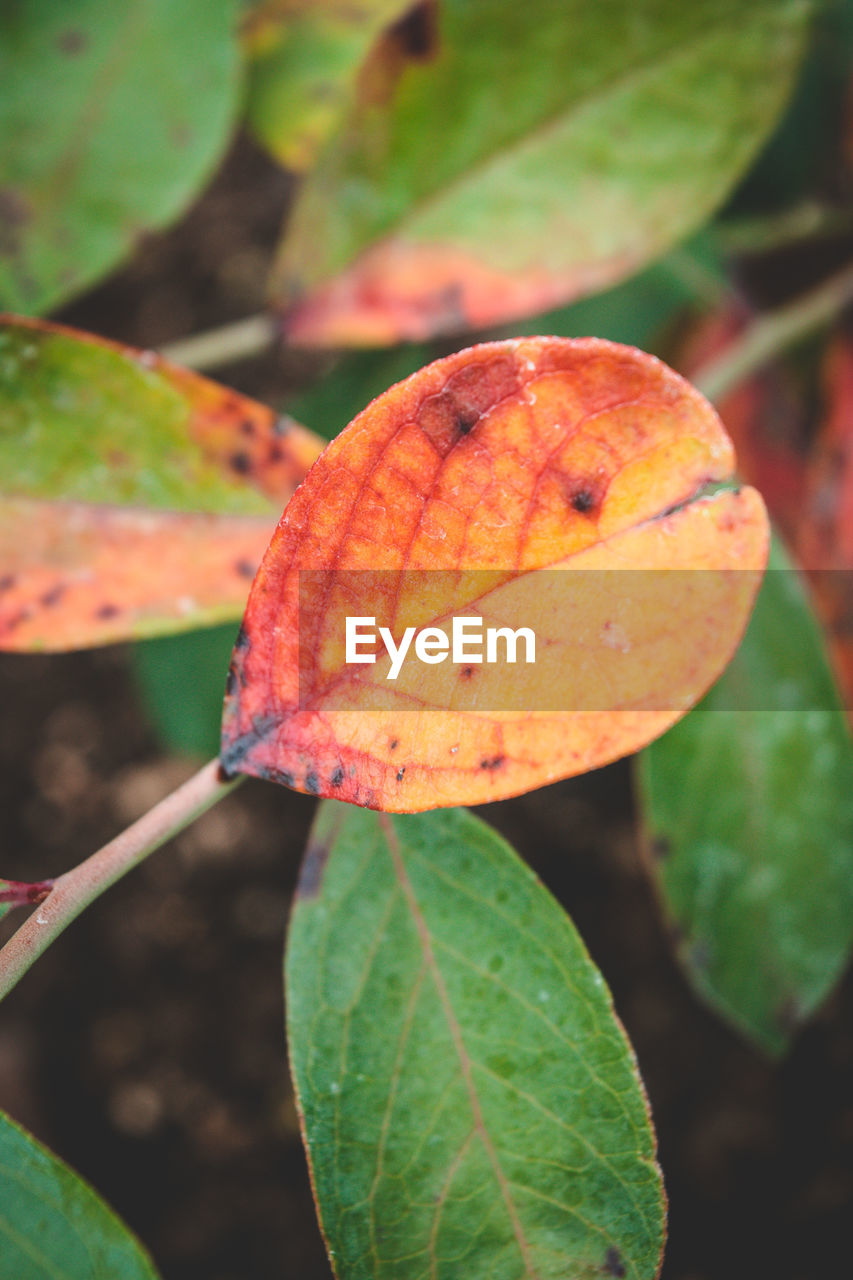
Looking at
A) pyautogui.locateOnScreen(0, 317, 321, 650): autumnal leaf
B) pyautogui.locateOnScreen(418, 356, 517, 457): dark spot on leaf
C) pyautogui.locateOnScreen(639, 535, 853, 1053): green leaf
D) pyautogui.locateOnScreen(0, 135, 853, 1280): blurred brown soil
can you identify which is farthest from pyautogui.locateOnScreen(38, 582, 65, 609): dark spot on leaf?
pyautogui.locateOnScreen(0, 135, 853, 1280): blurred brown soil

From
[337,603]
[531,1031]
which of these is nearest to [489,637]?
[337,603]

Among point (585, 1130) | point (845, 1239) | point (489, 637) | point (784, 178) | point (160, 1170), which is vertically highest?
point (784, 178)

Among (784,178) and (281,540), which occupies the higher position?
(784,178)

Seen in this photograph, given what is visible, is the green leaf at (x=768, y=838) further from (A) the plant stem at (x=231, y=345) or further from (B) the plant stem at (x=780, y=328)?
(A) the plant stem at (x=231, y=345)

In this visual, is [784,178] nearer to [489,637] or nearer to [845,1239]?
[489,637]

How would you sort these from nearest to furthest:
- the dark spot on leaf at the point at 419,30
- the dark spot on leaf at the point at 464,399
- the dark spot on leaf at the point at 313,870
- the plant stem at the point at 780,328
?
the dark spot on leaf at the point at 464,399, the dark spot on leaf at the point at 313,870, the dark spot on leaf at the point at 419,30, the plant stem at the point at 780,328

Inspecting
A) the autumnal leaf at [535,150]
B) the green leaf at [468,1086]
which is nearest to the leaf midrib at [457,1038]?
the green leaf at [468,1086]

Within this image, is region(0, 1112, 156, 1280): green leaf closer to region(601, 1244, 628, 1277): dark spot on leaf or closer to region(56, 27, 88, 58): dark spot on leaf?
region(601, 1244, 628, 1277): dark spot on leaf

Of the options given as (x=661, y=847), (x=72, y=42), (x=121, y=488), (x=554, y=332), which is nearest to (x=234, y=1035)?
(x=661, y=847)
